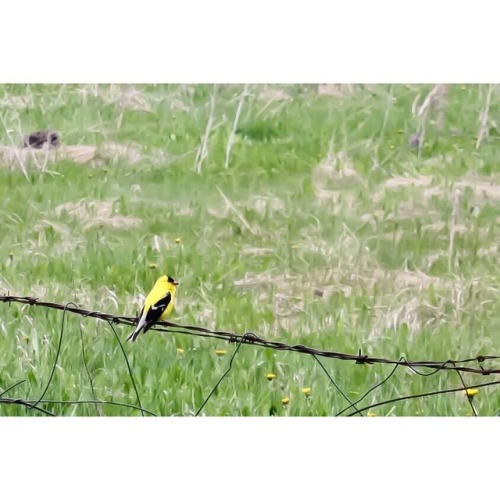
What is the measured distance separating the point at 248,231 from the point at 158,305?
1.62 ft

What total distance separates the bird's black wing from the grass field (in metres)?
0.04

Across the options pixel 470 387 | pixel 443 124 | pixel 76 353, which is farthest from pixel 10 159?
pixel 470 387

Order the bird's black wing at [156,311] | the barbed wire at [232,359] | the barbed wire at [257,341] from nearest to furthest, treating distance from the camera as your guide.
Result: 1. the barbed wire at [257,341]
2. the barbed wire at [232,359]
3. the bird's black wing at [156,311]

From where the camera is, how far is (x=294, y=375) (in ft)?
14.1

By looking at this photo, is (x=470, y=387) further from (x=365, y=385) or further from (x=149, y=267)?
(x=149, y=267)

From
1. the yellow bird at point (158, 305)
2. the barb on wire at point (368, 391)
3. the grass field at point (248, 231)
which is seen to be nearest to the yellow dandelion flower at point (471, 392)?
the grass field at point (248, 231)

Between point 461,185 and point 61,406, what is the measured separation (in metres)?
1.92

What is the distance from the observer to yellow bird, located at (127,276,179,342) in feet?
14.3

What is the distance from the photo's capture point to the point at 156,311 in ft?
14.3

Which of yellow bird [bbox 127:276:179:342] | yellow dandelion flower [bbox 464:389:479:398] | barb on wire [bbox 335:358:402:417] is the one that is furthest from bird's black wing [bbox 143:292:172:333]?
yellow dandelion flower [bbox 464:389:479:398]

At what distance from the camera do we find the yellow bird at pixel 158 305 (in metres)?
4.35

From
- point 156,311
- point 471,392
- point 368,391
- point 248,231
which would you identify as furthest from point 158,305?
point 471,392

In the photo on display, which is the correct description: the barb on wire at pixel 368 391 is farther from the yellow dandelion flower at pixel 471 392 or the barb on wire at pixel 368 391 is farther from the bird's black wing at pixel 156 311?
the bird's black wing at pixel 156 311

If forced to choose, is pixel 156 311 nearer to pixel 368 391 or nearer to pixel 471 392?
pixel 368 391
